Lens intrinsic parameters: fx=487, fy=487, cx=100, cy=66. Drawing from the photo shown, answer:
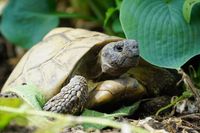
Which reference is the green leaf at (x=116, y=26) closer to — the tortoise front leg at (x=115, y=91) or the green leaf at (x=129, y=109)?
the tortoise front leg at (x=115, y=91)

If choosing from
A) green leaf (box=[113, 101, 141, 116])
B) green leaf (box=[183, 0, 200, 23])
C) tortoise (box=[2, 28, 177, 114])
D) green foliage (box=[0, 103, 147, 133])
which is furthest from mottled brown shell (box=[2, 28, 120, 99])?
green foliage (box=[0, 103, 147, 133])

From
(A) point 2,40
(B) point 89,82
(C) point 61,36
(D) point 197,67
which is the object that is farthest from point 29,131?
(A) point 2,40

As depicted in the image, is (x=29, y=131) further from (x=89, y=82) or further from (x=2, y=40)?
(x=2, y=40)

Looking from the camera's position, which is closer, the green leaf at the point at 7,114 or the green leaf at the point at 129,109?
the green leaf at the point at 7,114

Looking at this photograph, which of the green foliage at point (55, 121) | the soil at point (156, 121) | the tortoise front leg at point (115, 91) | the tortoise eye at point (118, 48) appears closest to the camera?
the green foliage at point (55, 121)

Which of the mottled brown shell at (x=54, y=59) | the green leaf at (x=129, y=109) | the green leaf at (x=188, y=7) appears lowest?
the green leaf at (x=129, y=109)

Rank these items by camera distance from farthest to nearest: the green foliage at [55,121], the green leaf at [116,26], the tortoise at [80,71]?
1. the green leaf at [116,26]
2. the tortoise at [80,71]
3. the green foliage at [55,121]

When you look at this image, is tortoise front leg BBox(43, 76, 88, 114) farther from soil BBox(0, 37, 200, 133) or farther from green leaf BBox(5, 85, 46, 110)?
soil BBox(0, 37, 200, 133)

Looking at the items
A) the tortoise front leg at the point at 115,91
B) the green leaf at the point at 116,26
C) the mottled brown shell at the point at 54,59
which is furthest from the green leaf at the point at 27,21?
the tortoise front leg at the point at 115,91
